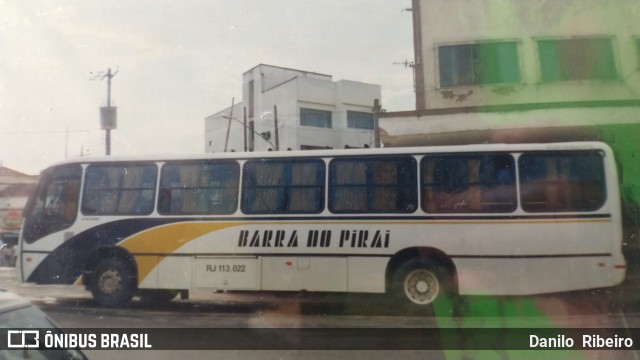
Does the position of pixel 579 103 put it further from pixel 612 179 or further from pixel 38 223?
pixel 38 223

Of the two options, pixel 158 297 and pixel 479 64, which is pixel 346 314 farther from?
pixel 479 64

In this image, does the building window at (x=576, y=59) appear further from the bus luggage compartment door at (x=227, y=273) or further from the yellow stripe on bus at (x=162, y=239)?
the bus luggage compartment door at (x=227, y=273)

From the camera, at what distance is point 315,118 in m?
27.3

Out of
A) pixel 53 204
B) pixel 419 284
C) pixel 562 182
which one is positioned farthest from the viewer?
pixel 53 204

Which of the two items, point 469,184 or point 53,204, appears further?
point 53,204

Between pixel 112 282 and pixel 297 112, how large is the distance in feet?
62.8

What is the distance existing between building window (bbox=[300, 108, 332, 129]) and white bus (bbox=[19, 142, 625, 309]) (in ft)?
62.5

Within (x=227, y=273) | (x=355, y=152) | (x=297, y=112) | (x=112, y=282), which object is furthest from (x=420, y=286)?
(x=297, y=112)

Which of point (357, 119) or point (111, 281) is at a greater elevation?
point (357, 119)

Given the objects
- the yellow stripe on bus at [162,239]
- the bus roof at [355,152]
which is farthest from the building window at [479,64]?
the yellow stripe on bus at [162,239]

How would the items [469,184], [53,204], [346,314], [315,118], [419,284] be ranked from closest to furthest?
[469,184] → [419,284] → [346,314] → [53,204] → [315,118]

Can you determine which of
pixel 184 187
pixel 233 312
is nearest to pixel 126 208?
pixel 184 187

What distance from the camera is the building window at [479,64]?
46.3ft

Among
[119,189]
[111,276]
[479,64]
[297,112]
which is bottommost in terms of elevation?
[111,276]
